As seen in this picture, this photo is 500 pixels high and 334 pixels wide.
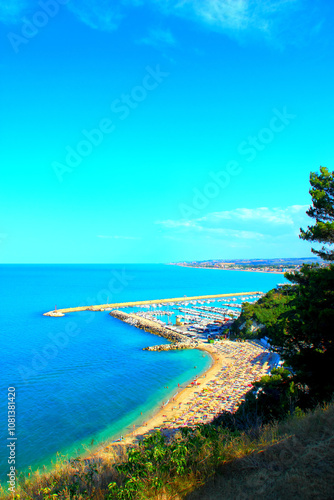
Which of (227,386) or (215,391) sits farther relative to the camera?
(227,386)

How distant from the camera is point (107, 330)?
143 ft

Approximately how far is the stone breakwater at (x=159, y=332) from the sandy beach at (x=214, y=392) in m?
4.18

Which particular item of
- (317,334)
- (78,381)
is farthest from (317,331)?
(78,381)

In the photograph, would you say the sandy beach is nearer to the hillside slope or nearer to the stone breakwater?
the stone breakwater

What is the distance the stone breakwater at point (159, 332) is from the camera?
3553 cm

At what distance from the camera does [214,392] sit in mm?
21922

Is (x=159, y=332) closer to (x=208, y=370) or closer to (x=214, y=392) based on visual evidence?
(x=208, y=370)

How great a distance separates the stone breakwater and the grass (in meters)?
29.4

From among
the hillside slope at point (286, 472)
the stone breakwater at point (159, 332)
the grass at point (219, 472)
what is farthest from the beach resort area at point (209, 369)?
the hillside slope at point (286, 472)

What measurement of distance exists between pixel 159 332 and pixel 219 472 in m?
37.9

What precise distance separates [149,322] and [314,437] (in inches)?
1704

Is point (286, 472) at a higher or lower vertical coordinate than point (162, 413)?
higher

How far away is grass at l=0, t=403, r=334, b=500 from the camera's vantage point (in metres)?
5.03

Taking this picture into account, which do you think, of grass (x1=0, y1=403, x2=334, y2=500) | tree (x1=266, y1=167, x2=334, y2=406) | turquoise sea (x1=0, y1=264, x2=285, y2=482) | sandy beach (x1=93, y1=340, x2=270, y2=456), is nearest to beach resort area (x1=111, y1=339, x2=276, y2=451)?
sandy beach (x1=93, y1=340, x2=270, y2=456)
